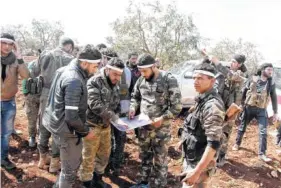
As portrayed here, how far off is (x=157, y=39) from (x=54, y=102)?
44.8 feet

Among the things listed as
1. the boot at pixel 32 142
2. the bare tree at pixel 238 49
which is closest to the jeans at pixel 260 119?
the boot at pixel 32 142

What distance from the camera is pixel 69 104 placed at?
3000 mm

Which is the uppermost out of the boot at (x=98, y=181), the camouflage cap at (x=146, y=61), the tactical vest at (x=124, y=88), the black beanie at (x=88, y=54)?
the black beanie at (x=88, y=54)

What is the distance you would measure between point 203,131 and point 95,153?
5.54 feet

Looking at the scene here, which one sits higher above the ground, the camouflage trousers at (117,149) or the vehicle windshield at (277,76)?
the vehicle windshield at (277,76)

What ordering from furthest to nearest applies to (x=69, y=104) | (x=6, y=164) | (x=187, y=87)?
1. (x=187, y=87)
2. (x=6, y=164)
3. (x=69, y=104)

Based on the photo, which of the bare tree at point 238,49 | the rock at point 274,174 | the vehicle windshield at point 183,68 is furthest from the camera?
the bare tree at point 238,49

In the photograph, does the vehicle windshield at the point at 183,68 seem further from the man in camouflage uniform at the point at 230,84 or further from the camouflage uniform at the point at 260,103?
the man in camouflage uniform at the point at 230,84

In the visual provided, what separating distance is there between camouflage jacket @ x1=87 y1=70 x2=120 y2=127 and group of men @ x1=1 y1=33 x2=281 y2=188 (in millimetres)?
→ 12

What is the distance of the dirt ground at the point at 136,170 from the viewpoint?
4.18m

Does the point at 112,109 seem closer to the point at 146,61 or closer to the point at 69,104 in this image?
the point at 146,61

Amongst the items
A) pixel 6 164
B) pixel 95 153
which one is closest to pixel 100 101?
pixel 95 153

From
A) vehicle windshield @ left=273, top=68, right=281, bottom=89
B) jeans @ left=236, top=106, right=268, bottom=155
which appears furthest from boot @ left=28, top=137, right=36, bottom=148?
vehicle windshield @ left=273, top=68, right=281, bottom=89

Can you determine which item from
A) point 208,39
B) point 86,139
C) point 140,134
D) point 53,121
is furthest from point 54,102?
point 208,39
